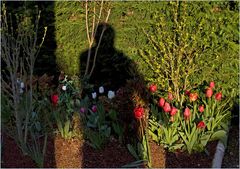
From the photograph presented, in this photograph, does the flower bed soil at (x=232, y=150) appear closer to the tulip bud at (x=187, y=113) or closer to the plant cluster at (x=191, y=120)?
the plant cluster at (x=191, y=120)

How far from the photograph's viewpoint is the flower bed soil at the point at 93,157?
4.98 metres

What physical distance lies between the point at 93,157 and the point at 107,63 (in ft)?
5.39

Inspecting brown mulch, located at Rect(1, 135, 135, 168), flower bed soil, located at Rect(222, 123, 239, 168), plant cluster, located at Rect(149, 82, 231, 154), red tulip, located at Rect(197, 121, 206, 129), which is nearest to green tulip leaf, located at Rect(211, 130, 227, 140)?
plant cluster, located at Rect(149, 82, 231, 154)

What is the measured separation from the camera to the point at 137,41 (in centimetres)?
617

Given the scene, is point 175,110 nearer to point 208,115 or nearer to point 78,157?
point 208,115

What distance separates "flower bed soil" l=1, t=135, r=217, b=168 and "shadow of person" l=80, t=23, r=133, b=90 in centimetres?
124

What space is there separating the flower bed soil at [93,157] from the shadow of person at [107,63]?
1.24 meters

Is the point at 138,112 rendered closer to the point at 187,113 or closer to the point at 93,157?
the point at 187,113

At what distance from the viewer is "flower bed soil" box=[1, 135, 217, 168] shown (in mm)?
4977

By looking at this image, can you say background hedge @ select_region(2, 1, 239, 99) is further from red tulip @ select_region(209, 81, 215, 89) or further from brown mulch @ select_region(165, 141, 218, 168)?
brown mulch @ select_region(165, 141, 218, 168)

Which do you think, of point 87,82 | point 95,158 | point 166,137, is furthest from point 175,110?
point 87,82

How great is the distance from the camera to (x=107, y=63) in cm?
646

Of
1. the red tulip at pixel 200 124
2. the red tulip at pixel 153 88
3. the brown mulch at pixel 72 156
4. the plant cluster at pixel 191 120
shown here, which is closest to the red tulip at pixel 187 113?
the plant cluster at pixel 191 120

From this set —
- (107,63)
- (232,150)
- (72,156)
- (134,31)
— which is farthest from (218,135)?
(107,63)
